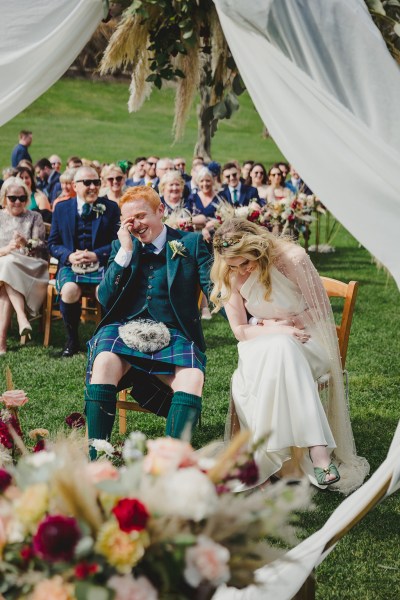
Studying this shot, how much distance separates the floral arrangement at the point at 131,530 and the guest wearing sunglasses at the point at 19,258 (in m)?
6.20

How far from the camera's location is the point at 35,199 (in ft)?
33.8

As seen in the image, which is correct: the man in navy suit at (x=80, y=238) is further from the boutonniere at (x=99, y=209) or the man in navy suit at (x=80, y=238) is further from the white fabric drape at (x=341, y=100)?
the white fabric drape at (x=341, y=100)

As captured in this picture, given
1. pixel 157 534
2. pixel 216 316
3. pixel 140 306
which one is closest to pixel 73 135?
pixel 216 316

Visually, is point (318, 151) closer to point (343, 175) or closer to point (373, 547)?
point (343, 175)

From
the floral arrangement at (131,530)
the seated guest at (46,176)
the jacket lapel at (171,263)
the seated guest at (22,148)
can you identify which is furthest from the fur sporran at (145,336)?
the seated guest at (22,148)

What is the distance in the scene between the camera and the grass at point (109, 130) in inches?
1235

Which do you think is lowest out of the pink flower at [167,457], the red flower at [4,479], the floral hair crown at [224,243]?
the red flower at [4,479]

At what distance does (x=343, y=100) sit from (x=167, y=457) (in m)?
1.77

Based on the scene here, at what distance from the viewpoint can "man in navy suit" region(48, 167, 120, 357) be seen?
7.73 m

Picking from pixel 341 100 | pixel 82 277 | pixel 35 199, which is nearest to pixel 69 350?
pixel 82 277

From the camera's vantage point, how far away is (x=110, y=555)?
1.79m

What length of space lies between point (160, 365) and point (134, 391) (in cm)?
27

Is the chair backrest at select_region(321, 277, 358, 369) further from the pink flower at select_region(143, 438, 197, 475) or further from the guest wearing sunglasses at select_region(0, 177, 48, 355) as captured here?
the guest wearing sunglasses at select_region(0, 177, 48, 355)

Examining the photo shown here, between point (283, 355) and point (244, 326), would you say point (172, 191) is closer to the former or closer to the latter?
point (244, 326)
